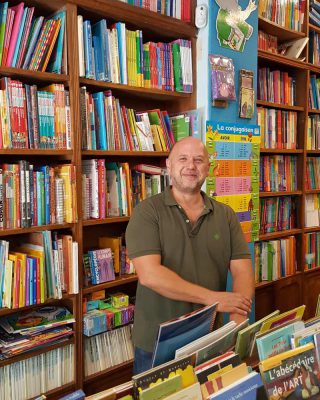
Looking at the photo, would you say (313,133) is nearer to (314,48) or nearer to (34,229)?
(314,48)

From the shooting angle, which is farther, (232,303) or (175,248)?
(175,248)

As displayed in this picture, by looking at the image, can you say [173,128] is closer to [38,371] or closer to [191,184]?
[191,184]

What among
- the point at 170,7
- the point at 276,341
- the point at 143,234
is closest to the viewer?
the point at 276,341

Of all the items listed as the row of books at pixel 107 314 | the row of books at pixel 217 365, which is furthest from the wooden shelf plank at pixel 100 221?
the row of books at pixel 217 365

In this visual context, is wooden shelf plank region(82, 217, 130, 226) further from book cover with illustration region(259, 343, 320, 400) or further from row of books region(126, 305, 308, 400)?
book cover with illustration region(259, 343, 320, 400)

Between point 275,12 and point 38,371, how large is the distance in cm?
288

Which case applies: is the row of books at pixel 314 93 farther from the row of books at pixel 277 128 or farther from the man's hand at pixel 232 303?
the man's hand at pixel 232 303

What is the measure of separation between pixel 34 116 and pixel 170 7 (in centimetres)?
111

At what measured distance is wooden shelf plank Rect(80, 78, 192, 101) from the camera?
6.98ft

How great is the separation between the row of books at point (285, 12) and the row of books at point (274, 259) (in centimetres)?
168

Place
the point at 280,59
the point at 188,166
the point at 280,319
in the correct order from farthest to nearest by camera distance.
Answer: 1. the point at 280,59
2. the point at 188,166
3. the point at 280,319

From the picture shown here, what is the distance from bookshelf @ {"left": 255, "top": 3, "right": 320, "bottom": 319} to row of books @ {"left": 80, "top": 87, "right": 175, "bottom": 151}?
0.94 m

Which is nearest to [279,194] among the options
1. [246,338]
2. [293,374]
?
[246,338]

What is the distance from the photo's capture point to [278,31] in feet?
10.3
